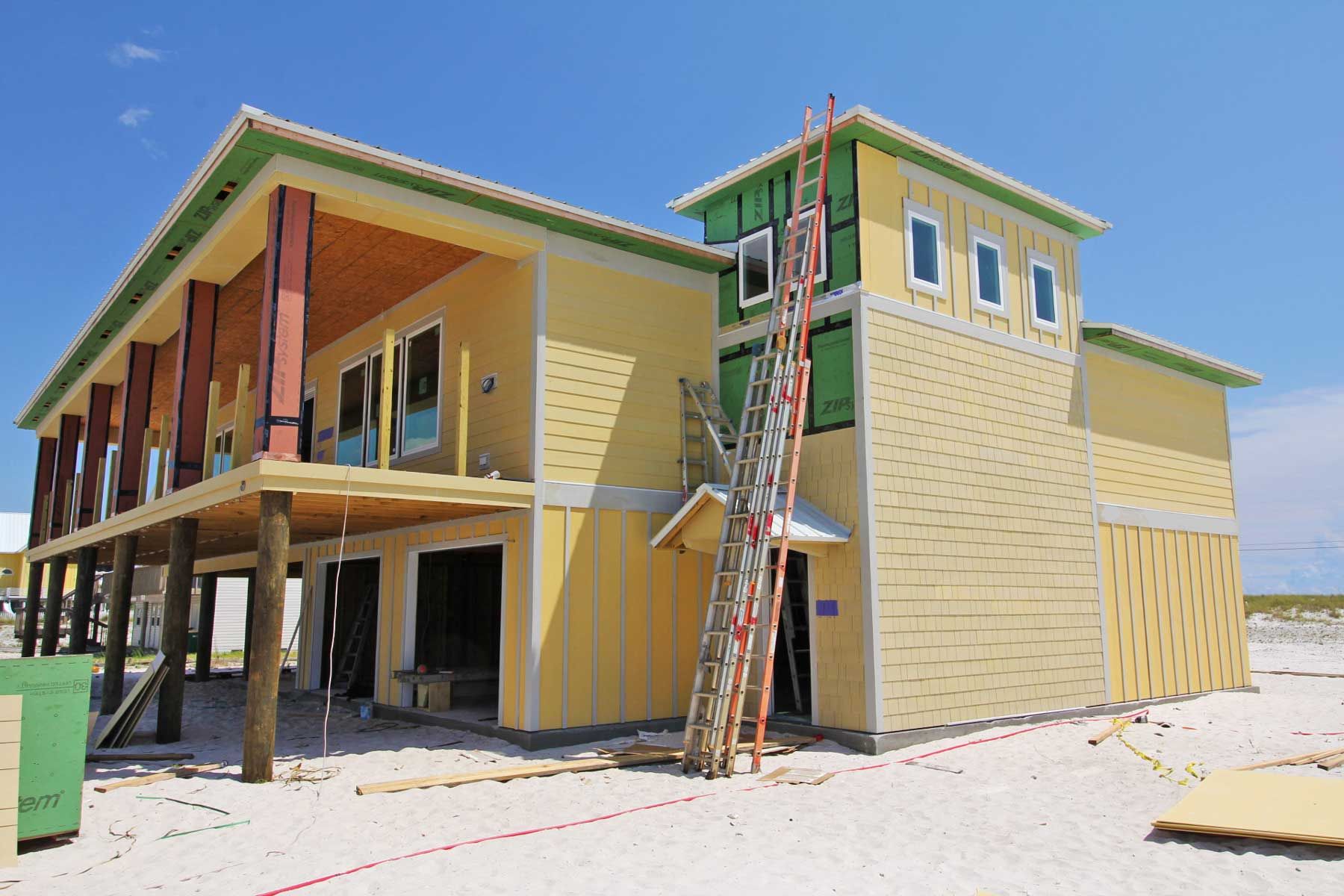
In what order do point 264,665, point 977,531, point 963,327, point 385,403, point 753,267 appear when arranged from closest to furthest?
1. point 264,665
2. point 385,403
3. point 977,531
4. point 963,327
5. point 753,267

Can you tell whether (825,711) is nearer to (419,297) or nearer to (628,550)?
(628,550)

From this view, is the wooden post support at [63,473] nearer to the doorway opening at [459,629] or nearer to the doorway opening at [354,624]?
the doorway opening at [354,624]

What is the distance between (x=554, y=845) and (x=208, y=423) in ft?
24.1

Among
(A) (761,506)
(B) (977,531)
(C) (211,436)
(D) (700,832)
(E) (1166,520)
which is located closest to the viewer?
(D) (700,832)

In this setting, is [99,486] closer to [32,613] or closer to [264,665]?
[32,613]

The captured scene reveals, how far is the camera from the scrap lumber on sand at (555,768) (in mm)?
8875

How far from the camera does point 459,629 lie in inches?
625

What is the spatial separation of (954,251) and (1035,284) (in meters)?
1.94

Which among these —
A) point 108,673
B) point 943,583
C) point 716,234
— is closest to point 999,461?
point 943,583

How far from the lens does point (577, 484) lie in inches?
458

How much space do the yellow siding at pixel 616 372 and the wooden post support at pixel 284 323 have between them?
2891 millimetres

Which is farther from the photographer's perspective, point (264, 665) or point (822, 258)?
point (822, 258)

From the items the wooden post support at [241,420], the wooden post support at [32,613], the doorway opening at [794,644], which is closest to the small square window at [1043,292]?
the doorway opening at [794,644]

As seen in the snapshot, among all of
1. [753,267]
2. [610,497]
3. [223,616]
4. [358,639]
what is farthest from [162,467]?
[223,616]
